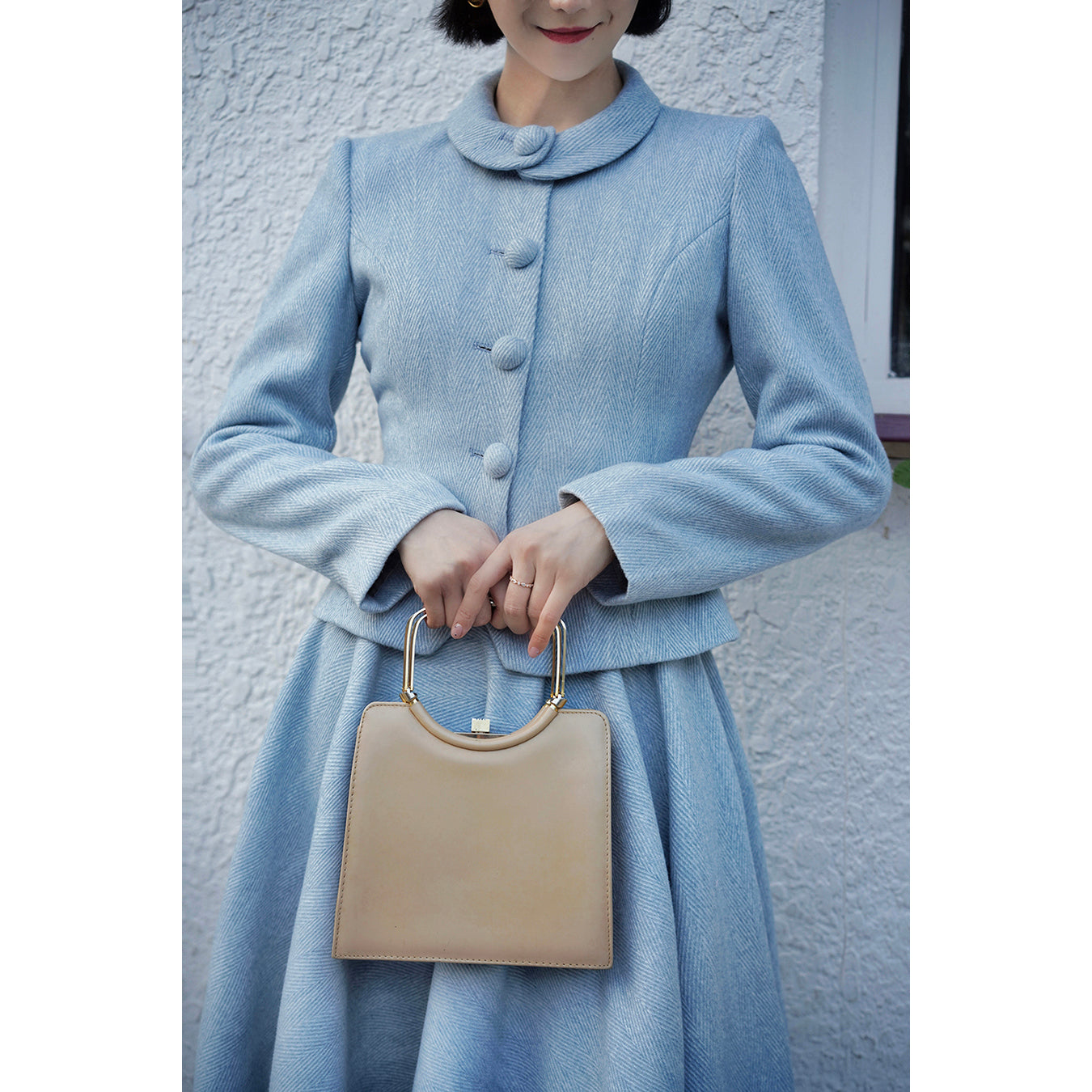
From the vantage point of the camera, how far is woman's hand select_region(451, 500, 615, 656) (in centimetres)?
67

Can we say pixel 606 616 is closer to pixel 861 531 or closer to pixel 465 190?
pixel 465 190

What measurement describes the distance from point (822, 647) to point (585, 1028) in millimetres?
634

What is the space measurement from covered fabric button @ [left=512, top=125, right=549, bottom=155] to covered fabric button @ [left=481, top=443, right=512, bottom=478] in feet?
0.91

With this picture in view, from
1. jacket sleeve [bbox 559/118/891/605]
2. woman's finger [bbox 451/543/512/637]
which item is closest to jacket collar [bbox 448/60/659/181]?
jacket sleeve [bbox 559/118/891/605]

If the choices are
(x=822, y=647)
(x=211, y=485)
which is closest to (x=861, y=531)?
(x=822, y=647)

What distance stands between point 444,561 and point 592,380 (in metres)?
0.21

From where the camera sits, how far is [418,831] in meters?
0.66

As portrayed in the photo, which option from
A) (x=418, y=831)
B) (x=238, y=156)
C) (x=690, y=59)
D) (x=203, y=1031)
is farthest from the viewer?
(x=238, y=156)

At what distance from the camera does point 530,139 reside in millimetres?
772

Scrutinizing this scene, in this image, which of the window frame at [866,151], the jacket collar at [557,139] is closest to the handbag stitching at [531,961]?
the jacket collar at [557,139]

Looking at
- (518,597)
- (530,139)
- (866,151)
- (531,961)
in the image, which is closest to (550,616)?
(518,597)

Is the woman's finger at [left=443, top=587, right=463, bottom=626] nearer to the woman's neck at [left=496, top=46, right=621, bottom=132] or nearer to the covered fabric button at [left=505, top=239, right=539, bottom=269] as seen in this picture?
the covered fabric button at [left=505, top=239, right=539, bottom=269]

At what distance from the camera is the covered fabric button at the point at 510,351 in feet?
2.40

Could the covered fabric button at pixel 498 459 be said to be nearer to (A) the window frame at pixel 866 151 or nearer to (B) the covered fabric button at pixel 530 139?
(B) the covered fabric button at pixel 530 139
